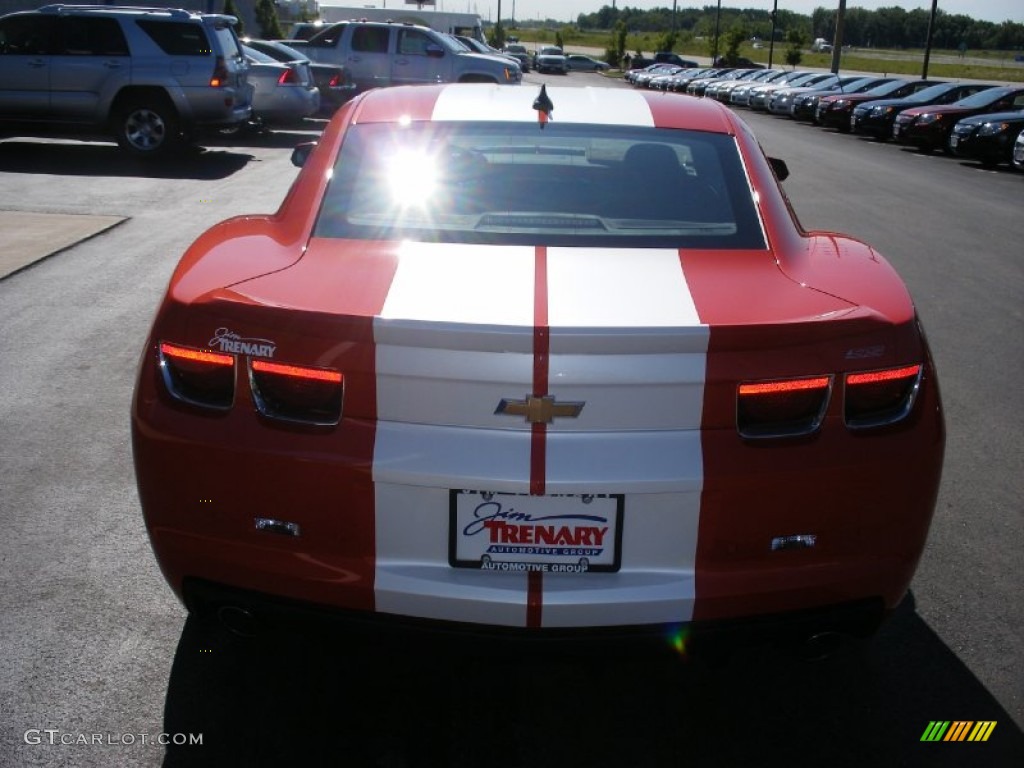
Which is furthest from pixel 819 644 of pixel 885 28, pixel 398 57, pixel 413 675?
pixel 885 28

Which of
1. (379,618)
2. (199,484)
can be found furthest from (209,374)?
(379,618)

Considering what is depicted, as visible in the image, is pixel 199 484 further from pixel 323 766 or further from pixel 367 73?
pixel 367 73

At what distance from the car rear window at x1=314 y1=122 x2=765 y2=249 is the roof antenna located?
5cm

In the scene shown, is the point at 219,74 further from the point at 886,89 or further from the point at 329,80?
the point at 886,89

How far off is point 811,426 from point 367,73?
2199 cm

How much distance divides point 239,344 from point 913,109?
2474 cm

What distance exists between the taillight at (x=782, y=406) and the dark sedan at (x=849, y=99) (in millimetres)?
27553

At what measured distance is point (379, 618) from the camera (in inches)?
103

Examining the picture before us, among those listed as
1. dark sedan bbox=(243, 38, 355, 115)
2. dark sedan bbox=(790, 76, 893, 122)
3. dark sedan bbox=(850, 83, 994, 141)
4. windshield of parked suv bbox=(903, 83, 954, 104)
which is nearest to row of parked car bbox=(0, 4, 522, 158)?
dark sedan bbox=(243, 38, 355, 115)

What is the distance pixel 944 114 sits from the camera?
23.3 metres

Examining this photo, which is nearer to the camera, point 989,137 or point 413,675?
point 413,675

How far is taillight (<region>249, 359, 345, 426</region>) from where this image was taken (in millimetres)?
2551

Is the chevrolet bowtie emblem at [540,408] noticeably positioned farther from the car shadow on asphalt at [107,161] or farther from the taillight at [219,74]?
the taillight at [219,74]

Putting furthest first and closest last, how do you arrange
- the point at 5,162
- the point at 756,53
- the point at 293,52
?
the point at 756,53 → the point at 293,52 → the point at 5,162
